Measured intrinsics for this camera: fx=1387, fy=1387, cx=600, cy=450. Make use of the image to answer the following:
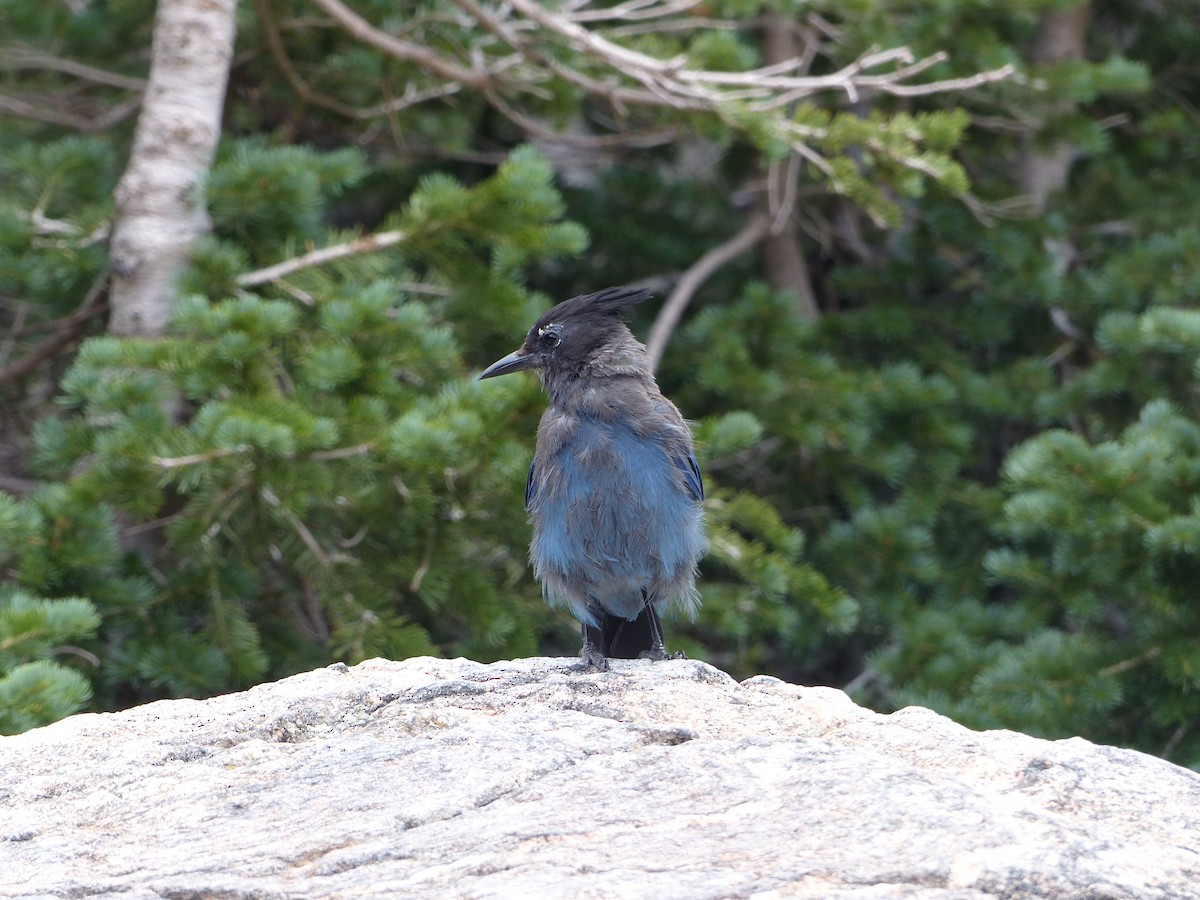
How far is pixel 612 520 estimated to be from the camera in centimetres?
409

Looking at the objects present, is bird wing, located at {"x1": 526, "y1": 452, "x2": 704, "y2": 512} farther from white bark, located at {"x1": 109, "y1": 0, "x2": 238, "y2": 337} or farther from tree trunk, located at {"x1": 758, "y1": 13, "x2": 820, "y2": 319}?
tree trunk, located at {"x1": 758, "y1": 13, "x2": 820, "y2": 319}

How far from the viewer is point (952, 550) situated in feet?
20.0

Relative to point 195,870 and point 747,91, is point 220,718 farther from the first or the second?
point 747,91

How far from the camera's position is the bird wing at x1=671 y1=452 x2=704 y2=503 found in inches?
169

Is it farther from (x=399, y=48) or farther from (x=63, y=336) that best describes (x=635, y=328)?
Result: (x=63, y=336)

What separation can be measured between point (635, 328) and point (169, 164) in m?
2.37

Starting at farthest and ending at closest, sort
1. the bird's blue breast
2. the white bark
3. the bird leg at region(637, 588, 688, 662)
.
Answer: the white bark, the bird leg at region(637, 588, 688, 662), the bird's blue breast

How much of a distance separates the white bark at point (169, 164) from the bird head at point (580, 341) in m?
1.33

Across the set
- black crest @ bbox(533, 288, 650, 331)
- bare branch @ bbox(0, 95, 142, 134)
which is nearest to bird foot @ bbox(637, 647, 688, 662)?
black crest @ bbox(533, 288, 650, 331)

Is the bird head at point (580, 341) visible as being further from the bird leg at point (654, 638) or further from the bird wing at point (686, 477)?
the bird leg at point (654, 638)

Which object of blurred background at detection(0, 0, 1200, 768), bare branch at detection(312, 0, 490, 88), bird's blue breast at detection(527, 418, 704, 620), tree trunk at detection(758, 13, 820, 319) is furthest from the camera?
tree trunk at detection(758, 13, 820, 319)

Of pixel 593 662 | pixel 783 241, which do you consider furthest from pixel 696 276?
pixel 593 662

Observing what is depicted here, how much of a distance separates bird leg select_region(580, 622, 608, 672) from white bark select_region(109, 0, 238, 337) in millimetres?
1890

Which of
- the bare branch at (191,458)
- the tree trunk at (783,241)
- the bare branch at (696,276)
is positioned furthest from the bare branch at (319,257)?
the tree trunk at (783,241)
